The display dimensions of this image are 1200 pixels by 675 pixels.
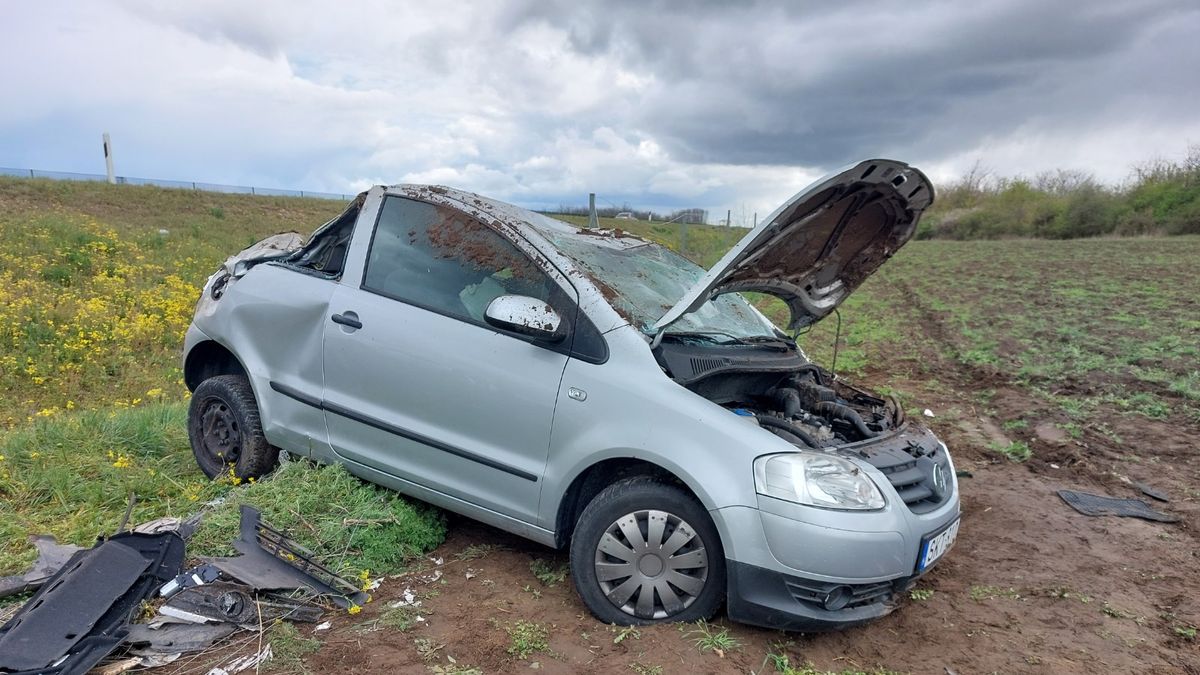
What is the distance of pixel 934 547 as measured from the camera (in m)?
3.06

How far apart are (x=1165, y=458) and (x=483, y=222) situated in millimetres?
5343

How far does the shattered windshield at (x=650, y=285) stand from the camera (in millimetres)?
3443

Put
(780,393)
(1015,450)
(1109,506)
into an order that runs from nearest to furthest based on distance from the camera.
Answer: (780,393) < (1109,506) < (1015,450)

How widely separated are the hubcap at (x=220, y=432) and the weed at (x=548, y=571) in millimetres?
1898

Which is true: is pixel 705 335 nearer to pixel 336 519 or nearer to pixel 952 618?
pixel 952 618

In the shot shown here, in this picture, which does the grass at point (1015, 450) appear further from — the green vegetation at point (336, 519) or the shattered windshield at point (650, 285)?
the green vegetation at point (336, 519)

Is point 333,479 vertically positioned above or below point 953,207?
below

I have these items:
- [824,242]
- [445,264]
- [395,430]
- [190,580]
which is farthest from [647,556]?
[824,242]

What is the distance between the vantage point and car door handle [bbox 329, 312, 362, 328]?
3.69 meters

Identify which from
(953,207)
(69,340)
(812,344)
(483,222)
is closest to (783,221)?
(483,222)

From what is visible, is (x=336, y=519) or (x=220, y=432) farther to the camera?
(x=220, y=432)

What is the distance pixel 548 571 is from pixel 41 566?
2143 mm

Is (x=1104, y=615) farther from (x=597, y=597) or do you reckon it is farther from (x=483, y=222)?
(x=483, y=222)

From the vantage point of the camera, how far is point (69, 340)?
868 centimetres
